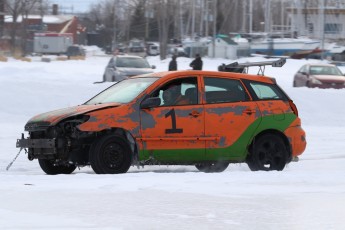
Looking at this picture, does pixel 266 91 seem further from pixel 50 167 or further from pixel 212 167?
pixel 50 167

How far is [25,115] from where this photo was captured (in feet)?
82.0

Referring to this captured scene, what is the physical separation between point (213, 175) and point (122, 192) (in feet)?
6.46

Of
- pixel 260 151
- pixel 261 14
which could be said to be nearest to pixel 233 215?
pixel 260 151

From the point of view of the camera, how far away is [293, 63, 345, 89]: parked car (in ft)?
117

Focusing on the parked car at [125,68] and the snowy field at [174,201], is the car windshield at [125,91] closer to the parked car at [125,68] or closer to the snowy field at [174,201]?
the snowy field at [174,201]

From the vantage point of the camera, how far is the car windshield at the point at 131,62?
116ft

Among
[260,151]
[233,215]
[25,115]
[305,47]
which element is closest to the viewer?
[233,215]

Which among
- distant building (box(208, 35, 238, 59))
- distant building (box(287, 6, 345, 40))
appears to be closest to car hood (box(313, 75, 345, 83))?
distant building (box(208, 35, 238, 59))

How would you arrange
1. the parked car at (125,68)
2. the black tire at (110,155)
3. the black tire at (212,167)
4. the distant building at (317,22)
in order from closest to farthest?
the black tire at (110,155) → the black tire at (212,167) → the parked car at (125,68) → the distant building at (317,22)

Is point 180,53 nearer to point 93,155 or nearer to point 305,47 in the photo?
point 305,47

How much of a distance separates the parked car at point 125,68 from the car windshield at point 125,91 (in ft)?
67.7

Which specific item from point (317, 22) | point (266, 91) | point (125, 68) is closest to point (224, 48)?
point (317, 22)

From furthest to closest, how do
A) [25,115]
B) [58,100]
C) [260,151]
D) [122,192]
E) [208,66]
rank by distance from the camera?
[208,66] < [58,100] < [25,115] < [260,151] < [122,192]

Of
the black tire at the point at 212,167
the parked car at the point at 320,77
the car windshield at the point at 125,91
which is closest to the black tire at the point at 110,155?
the car windshield at the point at 125,91
